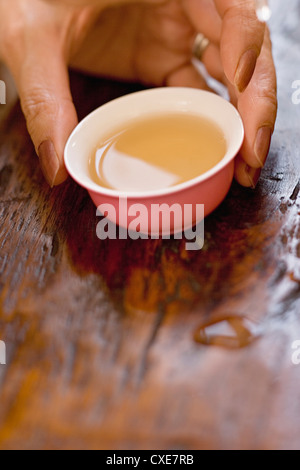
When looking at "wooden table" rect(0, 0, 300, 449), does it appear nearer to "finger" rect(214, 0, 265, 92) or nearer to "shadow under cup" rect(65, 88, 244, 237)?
"shadow under cup" rect(65, 88, 244, 237)

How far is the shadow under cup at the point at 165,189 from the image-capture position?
2.80ft

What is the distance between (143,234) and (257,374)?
353mm

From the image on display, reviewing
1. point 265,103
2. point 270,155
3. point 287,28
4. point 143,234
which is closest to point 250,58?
point 265,103

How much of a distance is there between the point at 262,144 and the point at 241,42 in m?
0.22

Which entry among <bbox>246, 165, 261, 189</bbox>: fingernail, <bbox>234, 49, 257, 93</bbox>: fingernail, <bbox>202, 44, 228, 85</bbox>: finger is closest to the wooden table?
<bbox>246, 165, 261, 189</bbox>: fingernail

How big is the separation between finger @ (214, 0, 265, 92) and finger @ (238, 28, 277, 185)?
1.1 inches

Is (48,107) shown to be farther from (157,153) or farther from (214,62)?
(214,62)

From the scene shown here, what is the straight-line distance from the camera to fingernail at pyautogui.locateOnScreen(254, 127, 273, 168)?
0.95 meters

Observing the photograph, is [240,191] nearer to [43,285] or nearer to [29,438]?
[43,285]

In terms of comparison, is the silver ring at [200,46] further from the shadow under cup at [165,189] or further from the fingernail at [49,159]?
the fingernail at [49,159]

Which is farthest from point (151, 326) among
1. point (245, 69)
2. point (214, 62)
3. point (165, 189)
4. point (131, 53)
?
point (131, 53)

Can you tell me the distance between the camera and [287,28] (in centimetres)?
146
